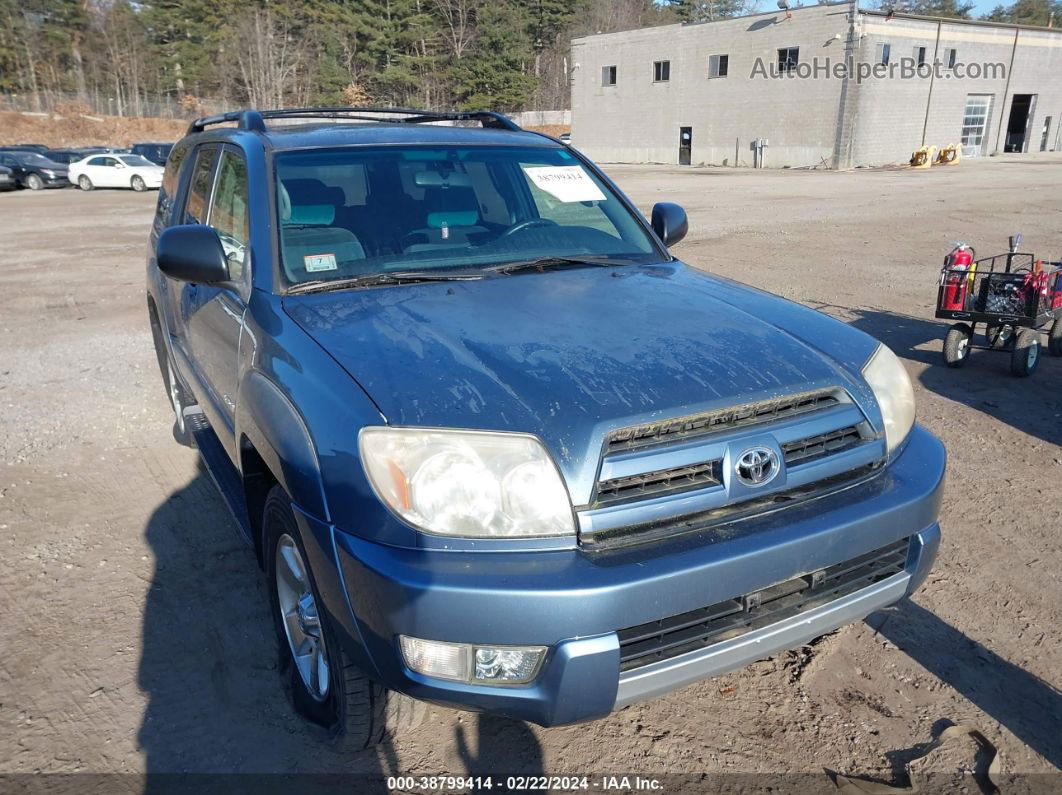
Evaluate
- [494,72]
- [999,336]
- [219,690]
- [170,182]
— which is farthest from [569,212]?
[494,72]

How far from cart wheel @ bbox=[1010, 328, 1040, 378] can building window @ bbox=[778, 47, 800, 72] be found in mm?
38174

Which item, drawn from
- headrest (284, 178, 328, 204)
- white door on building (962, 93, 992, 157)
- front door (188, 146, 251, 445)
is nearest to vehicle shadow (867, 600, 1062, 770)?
front door (188, 146, 251, 445)

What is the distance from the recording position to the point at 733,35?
41.7m

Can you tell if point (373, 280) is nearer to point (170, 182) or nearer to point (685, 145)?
point (170, 182)

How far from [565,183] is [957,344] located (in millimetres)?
4126

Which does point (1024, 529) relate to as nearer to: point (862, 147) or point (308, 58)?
point (862, 147)

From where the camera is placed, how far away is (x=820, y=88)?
127 ft

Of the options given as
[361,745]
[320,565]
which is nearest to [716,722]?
[361,745]

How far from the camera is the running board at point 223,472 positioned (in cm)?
308

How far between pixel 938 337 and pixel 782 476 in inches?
235

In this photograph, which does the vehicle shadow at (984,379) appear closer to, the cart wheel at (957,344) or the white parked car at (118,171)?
the cart wheel at (957,344)

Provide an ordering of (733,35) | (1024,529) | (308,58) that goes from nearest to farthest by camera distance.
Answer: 1. (1024,529)
2. (733,35)
3. (308,58)

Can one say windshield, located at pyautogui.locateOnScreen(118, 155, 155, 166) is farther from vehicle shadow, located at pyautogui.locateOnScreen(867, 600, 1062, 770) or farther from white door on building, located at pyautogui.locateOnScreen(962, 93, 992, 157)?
white door on building, located at pyautogui.locateOnScreen(962, 93, 992, 157)

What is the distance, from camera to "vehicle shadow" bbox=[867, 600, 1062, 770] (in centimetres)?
256
